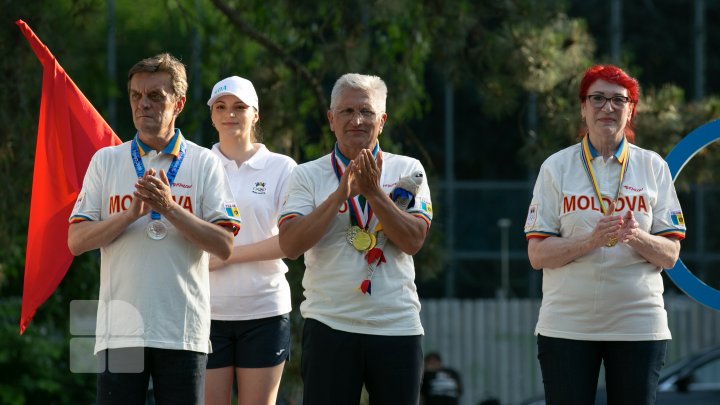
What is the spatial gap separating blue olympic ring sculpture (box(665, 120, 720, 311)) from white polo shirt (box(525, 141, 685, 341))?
0.43 metres

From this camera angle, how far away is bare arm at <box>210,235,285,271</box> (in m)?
5.36

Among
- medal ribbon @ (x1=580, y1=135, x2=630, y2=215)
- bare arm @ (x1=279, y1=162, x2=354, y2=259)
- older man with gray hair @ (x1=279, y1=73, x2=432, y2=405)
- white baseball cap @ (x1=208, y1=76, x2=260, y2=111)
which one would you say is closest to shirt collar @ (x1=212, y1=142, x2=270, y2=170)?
white baseball cap @ (x1=208, y1=76, x2=260, y2=111)

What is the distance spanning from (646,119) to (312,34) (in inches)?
110

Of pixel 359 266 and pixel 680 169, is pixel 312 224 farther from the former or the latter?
pixel 680 169

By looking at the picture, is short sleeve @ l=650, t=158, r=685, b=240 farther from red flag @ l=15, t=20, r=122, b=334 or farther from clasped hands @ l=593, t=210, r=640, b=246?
red flag @ l=15, t=20, r=122, b=334

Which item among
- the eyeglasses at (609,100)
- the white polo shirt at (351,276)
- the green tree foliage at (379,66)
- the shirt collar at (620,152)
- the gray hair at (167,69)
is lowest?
the white polo shirt at (351,276)

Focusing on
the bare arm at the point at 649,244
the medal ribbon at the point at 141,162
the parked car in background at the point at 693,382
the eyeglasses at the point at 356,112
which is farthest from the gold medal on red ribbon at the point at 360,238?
the parked car in background at the point at 693,382

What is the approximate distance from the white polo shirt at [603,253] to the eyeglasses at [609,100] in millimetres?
169

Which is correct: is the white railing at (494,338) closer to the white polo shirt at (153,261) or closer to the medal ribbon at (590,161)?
the medal ribbon at (590,161)

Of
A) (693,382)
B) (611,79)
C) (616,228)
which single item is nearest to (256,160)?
(611,79)

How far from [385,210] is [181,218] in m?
0.79

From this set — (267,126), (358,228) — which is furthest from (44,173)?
(267,126)

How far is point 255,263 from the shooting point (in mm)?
5453

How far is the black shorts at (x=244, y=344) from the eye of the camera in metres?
5.39
